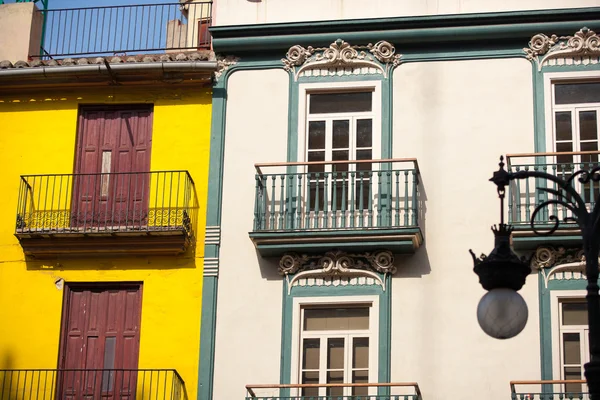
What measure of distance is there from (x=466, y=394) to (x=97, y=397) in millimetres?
5497

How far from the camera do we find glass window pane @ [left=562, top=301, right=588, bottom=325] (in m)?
18.1

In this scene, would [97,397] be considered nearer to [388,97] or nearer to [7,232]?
[7,232]

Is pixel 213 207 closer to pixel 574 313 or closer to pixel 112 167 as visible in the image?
pixel 112 167

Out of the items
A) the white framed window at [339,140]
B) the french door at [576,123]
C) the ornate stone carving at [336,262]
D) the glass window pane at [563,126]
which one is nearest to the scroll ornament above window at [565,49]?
the french door at [576,123]

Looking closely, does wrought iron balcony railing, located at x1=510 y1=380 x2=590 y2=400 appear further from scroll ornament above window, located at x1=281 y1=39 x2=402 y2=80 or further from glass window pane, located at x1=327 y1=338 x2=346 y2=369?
scroll ornament above window, located at x1=281 y1=39 x2=402 y2=80

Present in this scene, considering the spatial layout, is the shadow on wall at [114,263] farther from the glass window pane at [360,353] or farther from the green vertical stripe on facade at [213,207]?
the glass window pane at [360,353]

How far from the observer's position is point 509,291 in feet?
36.1

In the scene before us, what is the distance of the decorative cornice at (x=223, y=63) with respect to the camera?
20.2m

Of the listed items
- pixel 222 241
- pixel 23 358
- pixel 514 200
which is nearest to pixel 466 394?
pixel 514 200

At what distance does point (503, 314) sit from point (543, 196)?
8.08 metres

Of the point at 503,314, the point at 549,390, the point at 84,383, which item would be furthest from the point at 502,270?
the point at 84,383

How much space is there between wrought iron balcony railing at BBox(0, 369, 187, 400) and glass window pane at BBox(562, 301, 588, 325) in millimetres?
5689

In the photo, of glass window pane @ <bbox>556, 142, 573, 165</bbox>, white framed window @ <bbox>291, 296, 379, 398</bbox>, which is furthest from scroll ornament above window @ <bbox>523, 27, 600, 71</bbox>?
white framed window @ <bbox>291, 296, 379, 398</bbox>

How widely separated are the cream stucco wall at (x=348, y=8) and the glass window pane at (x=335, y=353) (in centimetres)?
529
